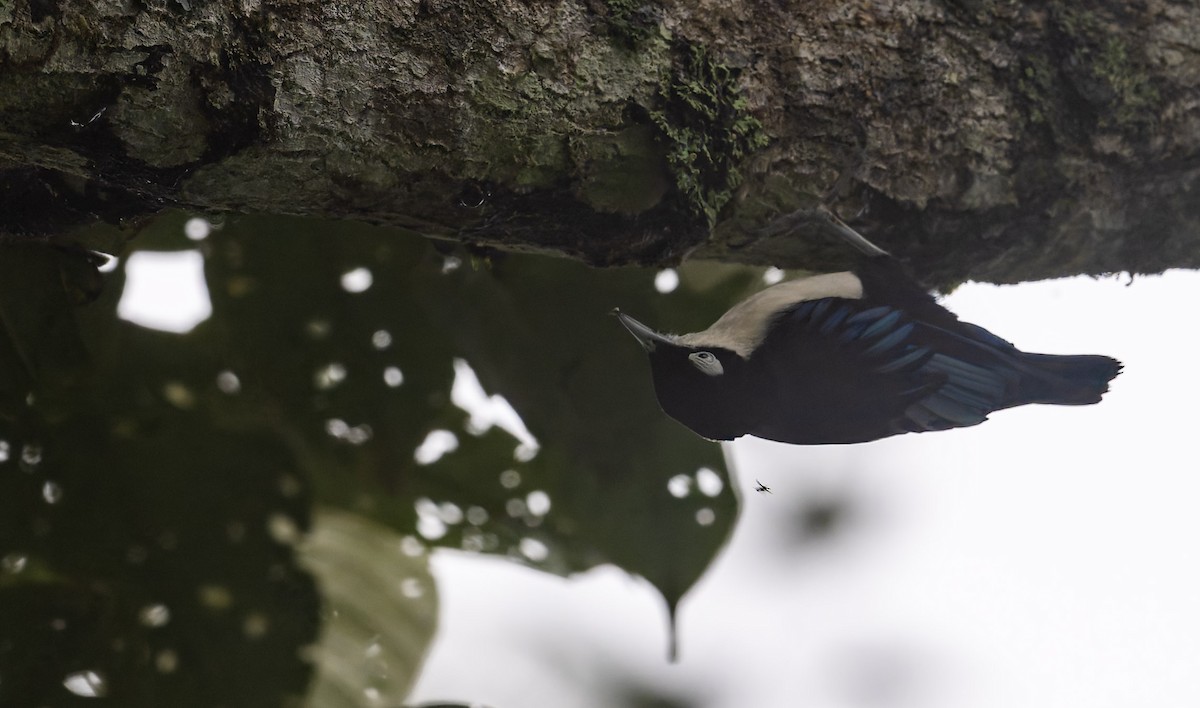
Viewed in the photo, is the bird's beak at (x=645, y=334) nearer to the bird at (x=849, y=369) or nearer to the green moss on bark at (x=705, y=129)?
the bird at (x=849, y=369)

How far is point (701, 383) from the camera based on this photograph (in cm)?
228

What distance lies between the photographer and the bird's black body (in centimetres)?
221

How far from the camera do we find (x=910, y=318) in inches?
89.5

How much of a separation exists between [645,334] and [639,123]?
731 mm

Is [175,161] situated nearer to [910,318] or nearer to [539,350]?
[539,350]

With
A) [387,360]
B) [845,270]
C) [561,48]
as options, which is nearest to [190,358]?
[387,360]

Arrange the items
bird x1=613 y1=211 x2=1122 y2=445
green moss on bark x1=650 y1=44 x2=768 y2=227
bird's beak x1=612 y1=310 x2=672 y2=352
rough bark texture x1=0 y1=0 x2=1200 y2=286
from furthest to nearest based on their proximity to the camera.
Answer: bird's beak x1=612 y1=310 x2=672 y2=352 < bird x1=613 y1=211 x2=1122 y2=445 < green moss on bark x1=650 y1=44 x2=768 y2=227 < rough bark texture x1=0 y1=0 x2=1200 y2=286

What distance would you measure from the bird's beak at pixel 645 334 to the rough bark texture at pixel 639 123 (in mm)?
310

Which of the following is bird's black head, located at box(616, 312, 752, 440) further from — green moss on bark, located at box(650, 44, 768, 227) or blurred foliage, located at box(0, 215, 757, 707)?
green moss on bark, located at box(650, 44, 768, 227)

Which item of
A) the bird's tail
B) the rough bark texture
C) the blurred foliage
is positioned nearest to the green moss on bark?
the rough bark texture

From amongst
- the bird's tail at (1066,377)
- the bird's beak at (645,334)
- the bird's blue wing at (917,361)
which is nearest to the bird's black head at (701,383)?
the bird's beak at (645,334)

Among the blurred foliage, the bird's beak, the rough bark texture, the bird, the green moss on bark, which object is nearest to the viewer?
the rough bark texture

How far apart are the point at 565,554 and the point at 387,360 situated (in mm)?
830

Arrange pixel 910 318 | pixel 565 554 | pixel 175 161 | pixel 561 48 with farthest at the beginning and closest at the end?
pixel 565 554 < pixel 910 318 < pixel 561 48 < pixel 175 161
